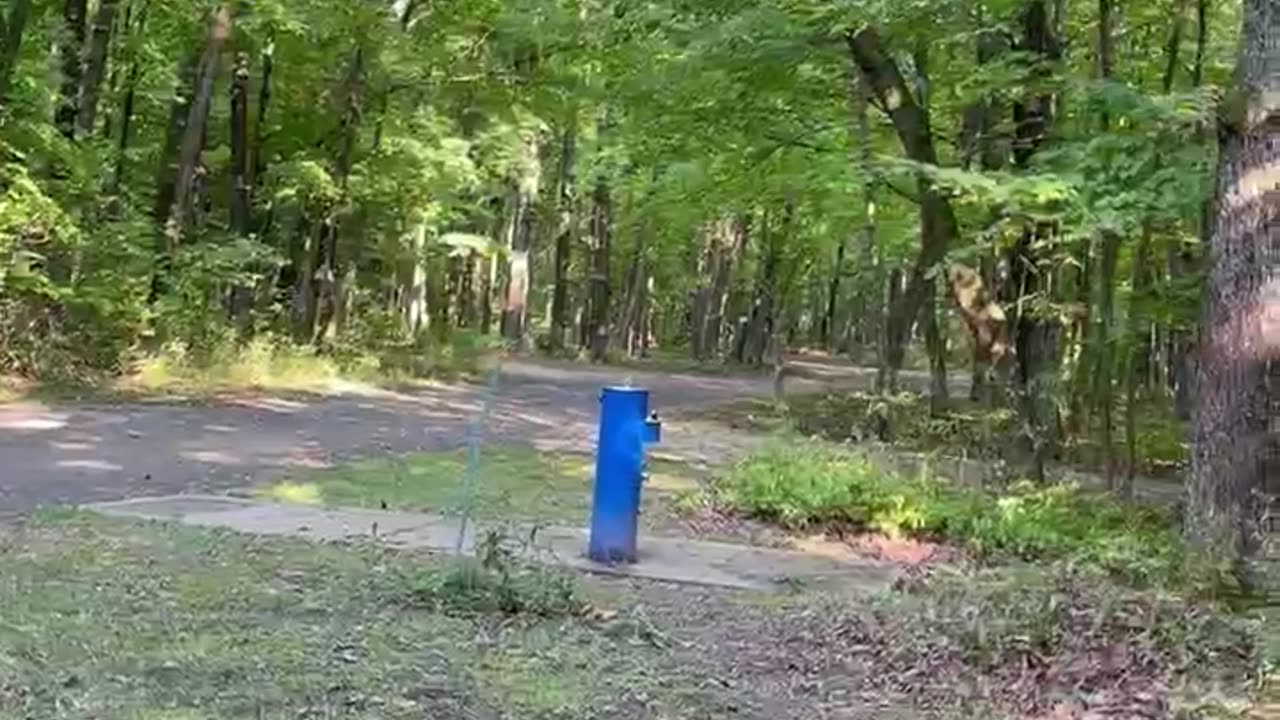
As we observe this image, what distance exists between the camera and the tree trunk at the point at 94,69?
18.3 metres

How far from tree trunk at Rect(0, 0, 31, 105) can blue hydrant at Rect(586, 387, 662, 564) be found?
1176 centimetres

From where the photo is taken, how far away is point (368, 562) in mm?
7285

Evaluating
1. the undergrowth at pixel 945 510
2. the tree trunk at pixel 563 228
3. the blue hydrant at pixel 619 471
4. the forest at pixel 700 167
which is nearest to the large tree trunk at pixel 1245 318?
the forest at pixel 700 167

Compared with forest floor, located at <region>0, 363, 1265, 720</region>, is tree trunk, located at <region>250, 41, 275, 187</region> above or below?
above

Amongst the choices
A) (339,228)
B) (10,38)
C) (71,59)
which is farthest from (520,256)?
(10,38)

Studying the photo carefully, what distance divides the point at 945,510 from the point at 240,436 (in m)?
6.91

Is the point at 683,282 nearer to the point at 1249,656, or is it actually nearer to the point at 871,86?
the point at 871,86

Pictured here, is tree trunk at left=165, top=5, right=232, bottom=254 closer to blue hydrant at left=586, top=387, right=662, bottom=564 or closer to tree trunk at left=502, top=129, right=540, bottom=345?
tree trunk at left=502, top=129, right=540, bottom=345

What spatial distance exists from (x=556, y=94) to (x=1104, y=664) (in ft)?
61.6

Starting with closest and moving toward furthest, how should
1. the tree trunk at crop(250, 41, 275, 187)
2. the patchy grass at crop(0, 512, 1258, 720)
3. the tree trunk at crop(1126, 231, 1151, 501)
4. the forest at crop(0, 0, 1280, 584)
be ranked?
the patchy grass at crop(0, 512, 1258, 720)
the forest at crop(0, 0, 1280, 584)
the tree trunk at crop(1126, 231, 1151, 501)
the tree trunk at crop(250, 41, 275, 187)

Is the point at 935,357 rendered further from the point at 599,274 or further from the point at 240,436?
the point at 599,274

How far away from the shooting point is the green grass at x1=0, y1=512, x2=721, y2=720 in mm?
4527

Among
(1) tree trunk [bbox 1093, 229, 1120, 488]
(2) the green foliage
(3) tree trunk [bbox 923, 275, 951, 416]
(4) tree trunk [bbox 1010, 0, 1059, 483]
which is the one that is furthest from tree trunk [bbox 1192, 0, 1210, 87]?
(2) the green foliage

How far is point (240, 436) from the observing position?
13.3 metres
